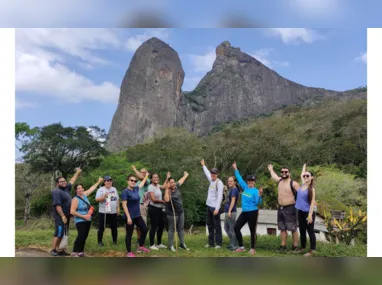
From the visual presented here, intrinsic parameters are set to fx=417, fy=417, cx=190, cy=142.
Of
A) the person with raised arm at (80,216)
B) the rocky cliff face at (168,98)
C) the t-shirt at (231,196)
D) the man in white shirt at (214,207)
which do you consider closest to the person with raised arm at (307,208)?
the t-shirt at (231,196)

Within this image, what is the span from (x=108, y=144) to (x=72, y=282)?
16.7ft

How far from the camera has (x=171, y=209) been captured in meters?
8.09

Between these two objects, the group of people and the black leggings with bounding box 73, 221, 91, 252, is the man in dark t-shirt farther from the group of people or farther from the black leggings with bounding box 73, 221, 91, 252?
the black leggings with bounding box 73, 221, 91, 252

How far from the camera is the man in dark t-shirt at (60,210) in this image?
291 inches

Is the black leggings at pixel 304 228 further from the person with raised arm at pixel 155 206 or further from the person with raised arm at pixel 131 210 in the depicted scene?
the person with raised arm at pixel 131 210

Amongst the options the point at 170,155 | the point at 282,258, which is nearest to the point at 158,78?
the point at 170,155

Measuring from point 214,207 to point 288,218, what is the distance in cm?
142

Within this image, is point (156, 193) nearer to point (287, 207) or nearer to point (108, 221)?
point (108, 221)

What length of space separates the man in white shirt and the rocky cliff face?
4049 mm

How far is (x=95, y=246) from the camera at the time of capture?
8078 mm

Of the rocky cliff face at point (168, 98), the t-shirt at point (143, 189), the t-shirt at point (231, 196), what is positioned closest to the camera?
the t-shirt at point (231, 196)

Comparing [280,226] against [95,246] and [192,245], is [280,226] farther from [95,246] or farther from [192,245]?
[95,246]

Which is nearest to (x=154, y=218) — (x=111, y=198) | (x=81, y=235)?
(x=111, y=198)

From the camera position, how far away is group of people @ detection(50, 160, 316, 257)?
7492mm
